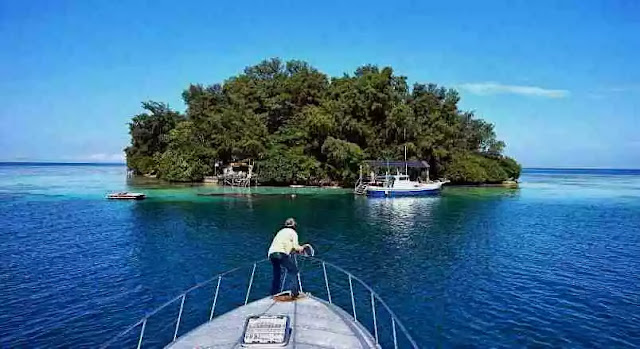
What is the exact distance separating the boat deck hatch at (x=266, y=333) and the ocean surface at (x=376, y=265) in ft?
22.8

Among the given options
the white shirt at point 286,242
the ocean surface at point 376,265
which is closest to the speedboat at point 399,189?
the ocean surface at point 376,265

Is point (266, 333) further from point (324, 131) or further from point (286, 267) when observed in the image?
point (324, 131)

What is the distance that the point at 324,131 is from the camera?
2857 inches

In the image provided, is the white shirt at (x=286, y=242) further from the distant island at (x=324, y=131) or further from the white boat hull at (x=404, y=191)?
the distant island at (x=324, y=131)

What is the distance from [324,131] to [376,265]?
169 feet

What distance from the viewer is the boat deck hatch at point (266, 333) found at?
7293 millimetres

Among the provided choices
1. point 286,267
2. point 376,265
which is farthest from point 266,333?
point 376,265

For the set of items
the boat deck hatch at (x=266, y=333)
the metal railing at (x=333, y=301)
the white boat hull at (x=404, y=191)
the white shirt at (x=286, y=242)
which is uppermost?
the white shirt at (x=286, y=242)

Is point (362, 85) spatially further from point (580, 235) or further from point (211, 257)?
point (211, 257)

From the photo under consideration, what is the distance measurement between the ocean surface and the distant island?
28097 mm

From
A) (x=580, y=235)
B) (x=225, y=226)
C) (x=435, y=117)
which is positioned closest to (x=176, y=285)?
(x=225, y=226)

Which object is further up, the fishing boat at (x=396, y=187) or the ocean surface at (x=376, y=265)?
the fishing boat at (x=396, y=187)

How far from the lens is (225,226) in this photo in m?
33.6

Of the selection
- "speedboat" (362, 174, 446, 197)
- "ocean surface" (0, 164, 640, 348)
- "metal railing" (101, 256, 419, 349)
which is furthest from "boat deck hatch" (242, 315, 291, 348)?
"speedboat" (362, 174, 446, 197)
